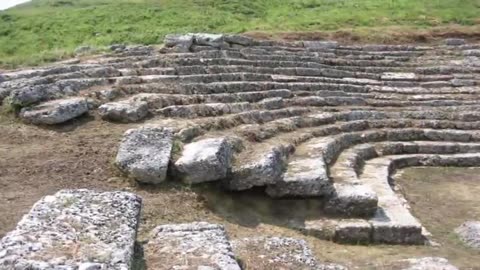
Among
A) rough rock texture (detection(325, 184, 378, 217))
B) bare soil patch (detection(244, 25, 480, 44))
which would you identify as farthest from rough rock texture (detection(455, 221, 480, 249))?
bare soil patch (detection(244, 25, 480, 44))

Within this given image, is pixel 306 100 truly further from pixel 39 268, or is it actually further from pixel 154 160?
pixel 39 268

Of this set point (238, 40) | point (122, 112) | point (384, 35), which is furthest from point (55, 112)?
point (384, 35)

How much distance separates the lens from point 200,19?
27484 mm

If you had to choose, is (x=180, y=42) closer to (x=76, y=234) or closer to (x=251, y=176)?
(x=251, y=176)

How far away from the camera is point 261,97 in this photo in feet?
40.7

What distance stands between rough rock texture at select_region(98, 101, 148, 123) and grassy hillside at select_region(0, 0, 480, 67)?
41.3 ft

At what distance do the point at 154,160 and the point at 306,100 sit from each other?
6.12m

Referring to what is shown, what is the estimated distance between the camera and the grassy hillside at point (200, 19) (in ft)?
81.3

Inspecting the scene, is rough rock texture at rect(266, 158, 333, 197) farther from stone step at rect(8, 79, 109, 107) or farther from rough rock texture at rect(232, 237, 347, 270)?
stone step at rect(8, 79, 109, 107)

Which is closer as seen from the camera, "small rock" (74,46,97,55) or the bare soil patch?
"small rock" (74,46,97,55)

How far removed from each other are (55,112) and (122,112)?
0.97 m

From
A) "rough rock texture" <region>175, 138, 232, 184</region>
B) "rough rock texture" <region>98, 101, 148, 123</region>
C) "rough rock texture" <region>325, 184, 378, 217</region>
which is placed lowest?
"rough rock texture" <region>325, 184, 378, 217</region>

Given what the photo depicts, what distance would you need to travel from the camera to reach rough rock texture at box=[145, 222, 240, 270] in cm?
473

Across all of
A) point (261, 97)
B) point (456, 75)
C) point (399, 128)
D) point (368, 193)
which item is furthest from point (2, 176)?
point (456, 75)
